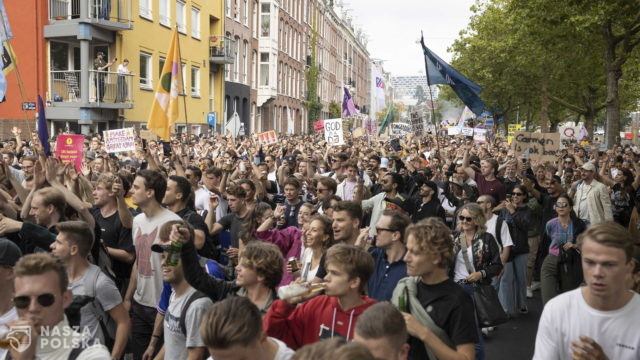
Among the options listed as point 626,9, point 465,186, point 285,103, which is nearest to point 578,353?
point 465,186

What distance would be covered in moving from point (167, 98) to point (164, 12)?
16.9 m

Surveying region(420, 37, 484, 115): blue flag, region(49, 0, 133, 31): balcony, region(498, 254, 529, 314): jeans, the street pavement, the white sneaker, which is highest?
region(49, 0, 133, 31): balcony

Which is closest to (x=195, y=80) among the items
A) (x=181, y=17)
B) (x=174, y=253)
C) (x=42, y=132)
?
(x=181, y=17)

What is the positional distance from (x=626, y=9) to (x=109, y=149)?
14.4 meters

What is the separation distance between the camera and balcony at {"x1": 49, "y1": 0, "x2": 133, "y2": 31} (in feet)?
72.5

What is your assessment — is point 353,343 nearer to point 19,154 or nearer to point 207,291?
point 207,291

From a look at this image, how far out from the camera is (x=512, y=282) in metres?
8.48

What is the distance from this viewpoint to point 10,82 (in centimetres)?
2186

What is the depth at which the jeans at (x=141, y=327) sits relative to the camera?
16.7ft

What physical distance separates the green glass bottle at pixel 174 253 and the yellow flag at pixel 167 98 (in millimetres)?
8987

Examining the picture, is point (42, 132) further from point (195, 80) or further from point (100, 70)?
point (195, 80)

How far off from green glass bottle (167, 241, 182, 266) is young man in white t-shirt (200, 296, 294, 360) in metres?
1.20

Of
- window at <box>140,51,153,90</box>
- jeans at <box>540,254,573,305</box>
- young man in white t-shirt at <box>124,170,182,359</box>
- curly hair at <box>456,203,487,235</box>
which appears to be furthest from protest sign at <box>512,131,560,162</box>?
window at <box>140,51,153,90</box>

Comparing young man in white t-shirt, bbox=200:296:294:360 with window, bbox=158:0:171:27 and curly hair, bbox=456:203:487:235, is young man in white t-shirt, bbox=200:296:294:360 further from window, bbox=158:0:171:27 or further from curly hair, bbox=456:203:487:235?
window, bbox=158:0:171:27
